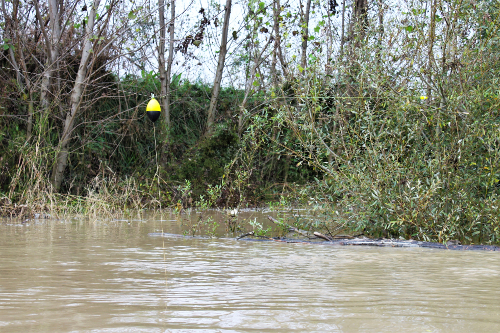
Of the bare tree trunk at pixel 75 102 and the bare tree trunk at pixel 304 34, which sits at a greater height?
the bare tree trunk at pixel 304 34

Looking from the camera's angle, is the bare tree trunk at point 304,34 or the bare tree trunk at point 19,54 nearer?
the bare tree trunk at point 19,54

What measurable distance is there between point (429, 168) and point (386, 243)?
924 mm

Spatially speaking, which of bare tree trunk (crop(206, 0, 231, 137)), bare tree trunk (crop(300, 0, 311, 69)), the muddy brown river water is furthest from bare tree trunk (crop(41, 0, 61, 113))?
the muddy brown river water

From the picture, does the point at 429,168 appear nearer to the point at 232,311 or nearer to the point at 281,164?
the point at 232,311

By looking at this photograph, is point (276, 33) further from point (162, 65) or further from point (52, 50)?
point (52, 50)

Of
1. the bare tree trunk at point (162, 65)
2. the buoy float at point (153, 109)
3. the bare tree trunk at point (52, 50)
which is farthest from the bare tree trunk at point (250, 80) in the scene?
the bare tree trunk at point (52, 50)

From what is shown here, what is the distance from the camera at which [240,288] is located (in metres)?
2.95

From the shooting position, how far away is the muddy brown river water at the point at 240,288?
7.09 ft

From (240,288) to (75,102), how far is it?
329 inches

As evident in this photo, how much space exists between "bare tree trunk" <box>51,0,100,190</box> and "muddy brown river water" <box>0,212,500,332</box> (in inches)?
209

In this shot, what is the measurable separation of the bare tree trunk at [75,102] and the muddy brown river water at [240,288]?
5310 millimetres

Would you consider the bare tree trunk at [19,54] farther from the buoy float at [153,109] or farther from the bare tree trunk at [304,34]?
the bare tree trunk at [304,34]

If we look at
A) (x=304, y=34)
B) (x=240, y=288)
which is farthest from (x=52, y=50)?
(x=240, y=288)

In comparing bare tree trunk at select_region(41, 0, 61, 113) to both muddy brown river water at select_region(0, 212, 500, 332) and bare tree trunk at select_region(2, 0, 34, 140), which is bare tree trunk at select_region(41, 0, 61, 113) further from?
muddy brown river water at select_region(0, 212, 500, 332)
